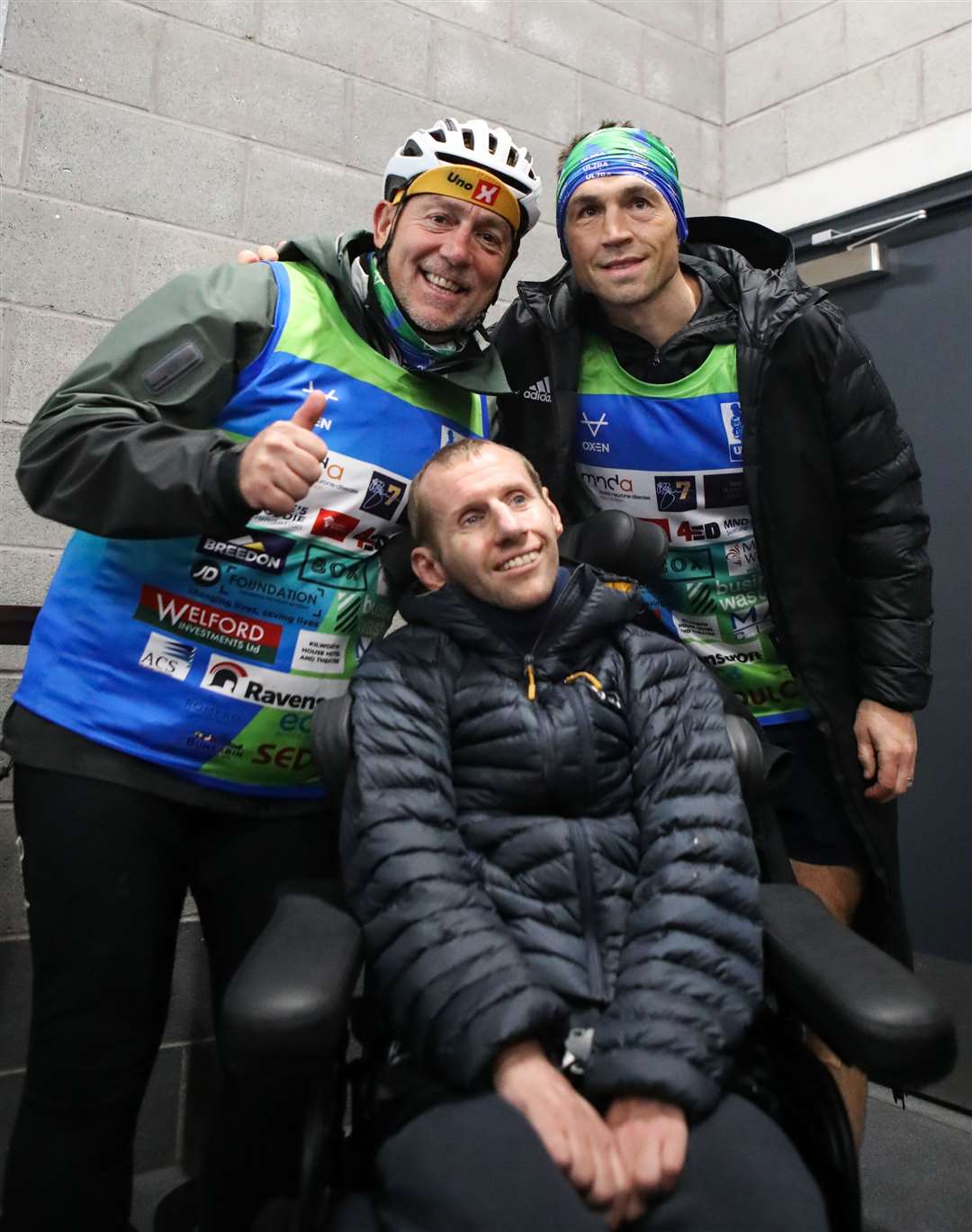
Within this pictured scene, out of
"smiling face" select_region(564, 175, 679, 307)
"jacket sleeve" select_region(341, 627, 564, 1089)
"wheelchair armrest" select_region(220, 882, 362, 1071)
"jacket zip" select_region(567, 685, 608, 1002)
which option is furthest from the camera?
"smiling face" select_region(564, 175, 679, 307)

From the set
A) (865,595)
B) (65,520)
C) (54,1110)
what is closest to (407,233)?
(65,520)

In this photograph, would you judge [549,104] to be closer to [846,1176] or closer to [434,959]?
[434,959]

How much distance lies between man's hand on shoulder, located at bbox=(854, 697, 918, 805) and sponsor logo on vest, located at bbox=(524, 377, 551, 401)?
71cm

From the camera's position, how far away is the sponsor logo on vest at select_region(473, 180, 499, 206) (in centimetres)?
143

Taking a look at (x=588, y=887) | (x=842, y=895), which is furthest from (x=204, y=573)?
(x=842, y=895)

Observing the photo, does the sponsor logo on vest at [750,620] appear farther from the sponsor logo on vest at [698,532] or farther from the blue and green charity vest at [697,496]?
the sponsor logo on vest at [698,532]

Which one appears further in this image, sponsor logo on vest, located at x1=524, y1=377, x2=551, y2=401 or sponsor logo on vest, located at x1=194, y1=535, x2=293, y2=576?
sponsor logo on vest, located at x1=524, y1=377, x2=551, y2=401

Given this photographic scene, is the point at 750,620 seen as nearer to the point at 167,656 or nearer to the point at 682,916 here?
the point at 682,916

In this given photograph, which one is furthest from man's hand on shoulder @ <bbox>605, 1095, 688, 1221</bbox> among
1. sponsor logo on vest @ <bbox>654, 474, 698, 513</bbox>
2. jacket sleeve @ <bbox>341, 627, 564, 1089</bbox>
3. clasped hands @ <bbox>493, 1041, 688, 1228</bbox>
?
sponsor logo on vest @ <bbox>654, 474, 698, 513</bbox>

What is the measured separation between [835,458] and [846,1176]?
1004 millimetres

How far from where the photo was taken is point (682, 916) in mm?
1019

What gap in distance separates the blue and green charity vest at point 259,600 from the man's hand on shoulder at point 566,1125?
22.4 inches

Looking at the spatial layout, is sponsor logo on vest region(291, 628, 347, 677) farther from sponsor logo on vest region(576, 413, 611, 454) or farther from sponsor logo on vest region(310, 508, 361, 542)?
sponsor logo on vest region(576, 413, 611, 454)

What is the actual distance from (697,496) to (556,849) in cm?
70
